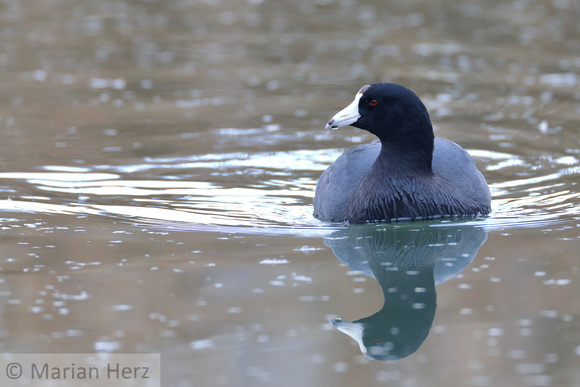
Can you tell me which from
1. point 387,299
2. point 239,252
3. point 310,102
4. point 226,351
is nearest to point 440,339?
point 387,299

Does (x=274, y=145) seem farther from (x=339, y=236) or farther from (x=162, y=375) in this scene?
(x=162, y=375)

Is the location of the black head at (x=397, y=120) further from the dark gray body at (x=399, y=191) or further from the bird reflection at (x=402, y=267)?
the bird reflection at (x=402, y=267)

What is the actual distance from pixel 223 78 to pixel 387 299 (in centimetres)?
773

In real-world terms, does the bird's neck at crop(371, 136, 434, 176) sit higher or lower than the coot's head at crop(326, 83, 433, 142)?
lower

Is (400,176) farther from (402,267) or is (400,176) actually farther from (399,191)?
(402,267)

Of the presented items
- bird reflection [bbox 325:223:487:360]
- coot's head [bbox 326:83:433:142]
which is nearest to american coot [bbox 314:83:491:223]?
coot's head [bbox 326:83:433:142]

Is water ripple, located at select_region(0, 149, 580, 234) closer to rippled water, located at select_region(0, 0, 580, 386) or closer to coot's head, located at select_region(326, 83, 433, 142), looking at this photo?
rippled water, located at select_region(0, 0, 580, 386)

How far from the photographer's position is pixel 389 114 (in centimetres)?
708

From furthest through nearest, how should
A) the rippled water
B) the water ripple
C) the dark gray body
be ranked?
the water ripple, the dark gray body, the rippled water

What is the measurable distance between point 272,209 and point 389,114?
49.0 inches

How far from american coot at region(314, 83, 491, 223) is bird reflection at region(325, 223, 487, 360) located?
0.13 m

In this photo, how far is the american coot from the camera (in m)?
6.99

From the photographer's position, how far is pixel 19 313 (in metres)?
5.37

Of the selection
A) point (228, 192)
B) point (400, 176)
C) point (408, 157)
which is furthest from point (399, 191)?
point (228, 192)
